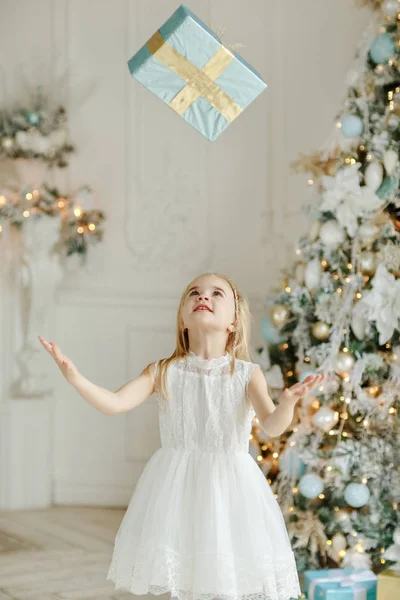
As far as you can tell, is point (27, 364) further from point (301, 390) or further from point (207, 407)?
point (301, 390)

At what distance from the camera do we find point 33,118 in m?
4.54

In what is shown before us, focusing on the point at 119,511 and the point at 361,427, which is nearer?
the point at 361,427

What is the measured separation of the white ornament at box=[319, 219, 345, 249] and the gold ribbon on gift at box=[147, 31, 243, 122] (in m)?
0.83

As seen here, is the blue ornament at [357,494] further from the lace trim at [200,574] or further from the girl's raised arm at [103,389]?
the girl's raised arm at [103,389]

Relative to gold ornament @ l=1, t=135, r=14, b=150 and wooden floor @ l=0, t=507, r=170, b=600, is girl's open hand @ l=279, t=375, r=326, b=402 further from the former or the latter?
gold ornament @ l=1, t=135, r=14, b=150

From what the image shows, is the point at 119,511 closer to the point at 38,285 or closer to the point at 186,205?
the point at 38,285

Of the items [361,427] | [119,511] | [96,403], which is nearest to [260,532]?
[96,403]

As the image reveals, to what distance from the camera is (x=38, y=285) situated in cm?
469

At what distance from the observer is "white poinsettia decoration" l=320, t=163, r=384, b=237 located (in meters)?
3.17

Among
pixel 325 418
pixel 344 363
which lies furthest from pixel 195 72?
pixel 325 418

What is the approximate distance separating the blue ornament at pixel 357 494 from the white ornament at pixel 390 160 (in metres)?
1.10

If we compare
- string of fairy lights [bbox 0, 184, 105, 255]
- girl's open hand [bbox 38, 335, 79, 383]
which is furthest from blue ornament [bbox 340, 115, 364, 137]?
string of fairy lights [bbox 0, 184, 105, 255]

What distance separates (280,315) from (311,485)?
0.63 meters

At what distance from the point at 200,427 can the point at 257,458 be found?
3.46 ft
